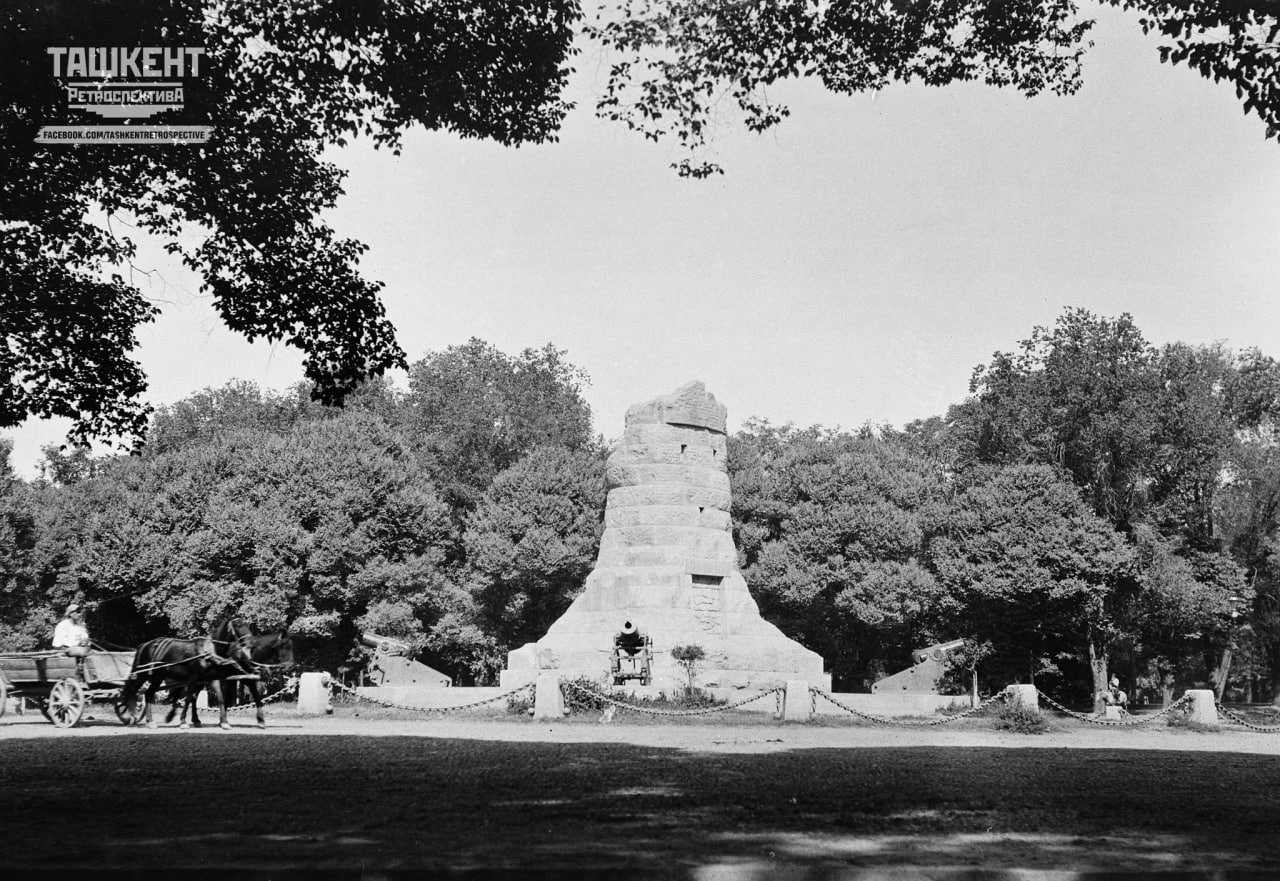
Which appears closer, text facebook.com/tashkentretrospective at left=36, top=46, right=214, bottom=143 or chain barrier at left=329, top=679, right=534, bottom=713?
text facebook.com/tashkentretrospective at left=36, top=46, right=214, bottom=143

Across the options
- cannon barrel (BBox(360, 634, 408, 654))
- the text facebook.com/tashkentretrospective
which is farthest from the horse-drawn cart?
cannon barrel (BBox(360, 634, 408, 654))

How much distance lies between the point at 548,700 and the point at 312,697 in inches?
200

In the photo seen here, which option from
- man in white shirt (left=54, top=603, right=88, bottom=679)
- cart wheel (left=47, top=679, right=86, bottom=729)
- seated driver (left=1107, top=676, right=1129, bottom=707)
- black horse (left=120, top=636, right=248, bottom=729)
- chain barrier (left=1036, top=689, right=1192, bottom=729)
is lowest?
seated driver (left=1107, top=676, right=1129, bottom=707)

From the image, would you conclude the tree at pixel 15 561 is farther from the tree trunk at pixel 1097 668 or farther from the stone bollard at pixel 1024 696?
the tree trunk at pixel 1097 668

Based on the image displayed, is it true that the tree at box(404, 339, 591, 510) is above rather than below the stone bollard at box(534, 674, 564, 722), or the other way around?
above

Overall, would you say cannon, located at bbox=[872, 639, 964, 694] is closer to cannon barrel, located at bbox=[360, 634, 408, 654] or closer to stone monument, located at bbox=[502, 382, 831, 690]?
cannon barrel, located at bbox=[360, 634, 408, 654]

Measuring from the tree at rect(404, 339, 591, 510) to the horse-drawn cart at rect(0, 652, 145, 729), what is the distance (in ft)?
103

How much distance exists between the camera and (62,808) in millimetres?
7918

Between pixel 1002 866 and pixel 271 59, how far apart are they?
11335 mm

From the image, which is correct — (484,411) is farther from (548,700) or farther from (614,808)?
(614,808)

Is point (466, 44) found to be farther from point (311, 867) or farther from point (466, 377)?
point (466, 377)

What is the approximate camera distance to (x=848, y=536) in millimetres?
42875

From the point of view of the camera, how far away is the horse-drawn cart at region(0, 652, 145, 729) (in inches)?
625

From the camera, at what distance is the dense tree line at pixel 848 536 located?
3456 cm
